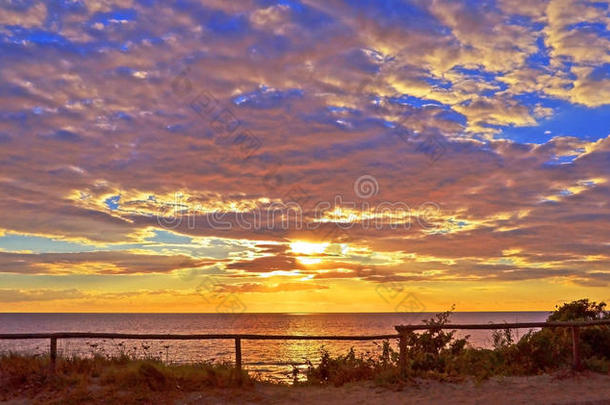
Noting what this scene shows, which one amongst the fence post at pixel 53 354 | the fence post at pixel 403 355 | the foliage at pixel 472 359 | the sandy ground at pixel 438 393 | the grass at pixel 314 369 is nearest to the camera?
the sandy ground at pixel 438 393

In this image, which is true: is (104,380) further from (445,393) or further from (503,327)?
(503,327)

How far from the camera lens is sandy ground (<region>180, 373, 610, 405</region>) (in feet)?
37.6

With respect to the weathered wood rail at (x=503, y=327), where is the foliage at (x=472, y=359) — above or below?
below

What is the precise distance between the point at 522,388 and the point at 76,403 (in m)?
10.1

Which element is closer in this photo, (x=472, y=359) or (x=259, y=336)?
(x=259, y=336)

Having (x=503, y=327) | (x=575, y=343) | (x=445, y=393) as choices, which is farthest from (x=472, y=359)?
(x=445, y=393)

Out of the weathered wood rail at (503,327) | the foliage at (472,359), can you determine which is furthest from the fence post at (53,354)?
the weathered wood rail at (503,327)

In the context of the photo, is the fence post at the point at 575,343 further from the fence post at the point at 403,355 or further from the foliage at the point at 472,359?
the fence post at the point at 403,355

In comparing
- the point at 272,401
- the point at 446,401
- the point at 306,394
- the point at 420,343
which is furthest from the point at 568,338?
the point at 272,401

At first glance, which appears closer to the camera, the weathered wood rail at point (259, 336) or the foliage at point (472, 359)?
the weathered wood rail at point (259, 336)

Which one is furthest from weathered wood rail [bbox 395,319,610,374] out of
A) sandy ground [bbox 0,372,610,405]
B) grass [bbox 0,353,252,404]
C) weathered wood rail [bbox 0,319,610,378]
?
grass [bbox 0,353,252,404]

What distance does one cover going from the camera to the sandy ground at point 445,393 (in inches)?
451

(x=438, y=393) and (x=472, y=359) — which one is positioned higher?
(x=472, y=359)

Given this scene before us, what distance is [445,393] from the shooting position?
476 inches
